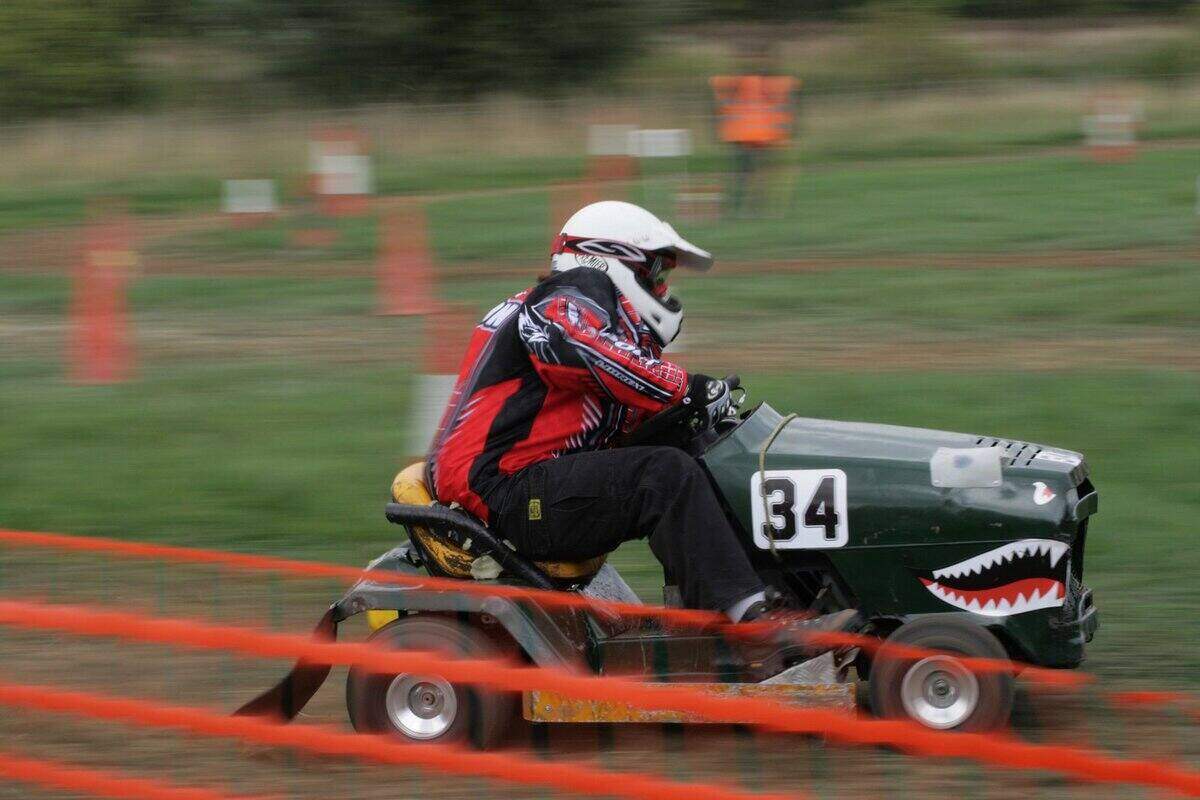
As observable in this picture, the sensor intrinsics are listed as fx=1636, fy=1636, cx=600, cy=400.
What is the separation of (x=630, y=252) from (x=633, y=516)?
0.94 m

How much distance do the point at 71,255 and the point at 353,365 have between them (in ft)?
22.9

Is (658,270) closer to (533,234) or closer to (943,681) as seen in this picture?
(943,681)

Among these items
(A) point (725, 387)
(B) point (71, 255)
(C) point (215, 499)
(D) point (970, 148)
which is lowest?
(C) point (215, 499)

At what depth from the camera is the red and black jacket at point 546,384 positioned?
550 cm

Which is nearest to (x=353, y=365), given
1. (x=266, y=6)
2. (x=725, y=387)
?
(x=725, y=387)

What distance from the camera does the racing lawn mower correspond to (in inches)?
212

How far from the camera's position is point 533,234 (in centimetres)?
1741

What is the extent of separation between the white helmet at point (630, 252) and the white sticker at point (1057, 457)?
4.40 feet

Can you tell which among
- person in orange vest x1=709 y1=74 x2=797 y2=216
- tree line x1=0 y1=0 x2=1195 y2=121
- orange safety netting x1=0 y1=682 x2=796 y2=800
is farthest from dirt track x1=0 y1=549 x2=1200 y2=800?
tree line x1=0 y1=0 x2=1195 y2=121

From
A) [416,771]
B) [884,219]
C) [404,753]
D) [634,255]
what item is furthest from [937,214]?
[404,753]

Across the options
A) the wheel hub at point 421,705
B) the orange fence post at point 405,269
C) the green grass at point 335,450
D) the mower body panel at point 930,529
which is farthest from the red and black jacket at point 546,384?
the orange fence post at point 405,269

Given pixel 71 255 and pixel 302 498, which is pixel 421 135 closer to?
pixel 71 255

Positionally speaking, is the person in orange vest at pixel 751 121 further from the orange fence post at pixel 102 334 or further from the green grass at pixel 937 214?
the orange fence post at pixel 102 334

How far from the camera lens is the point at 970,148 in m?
22.4
